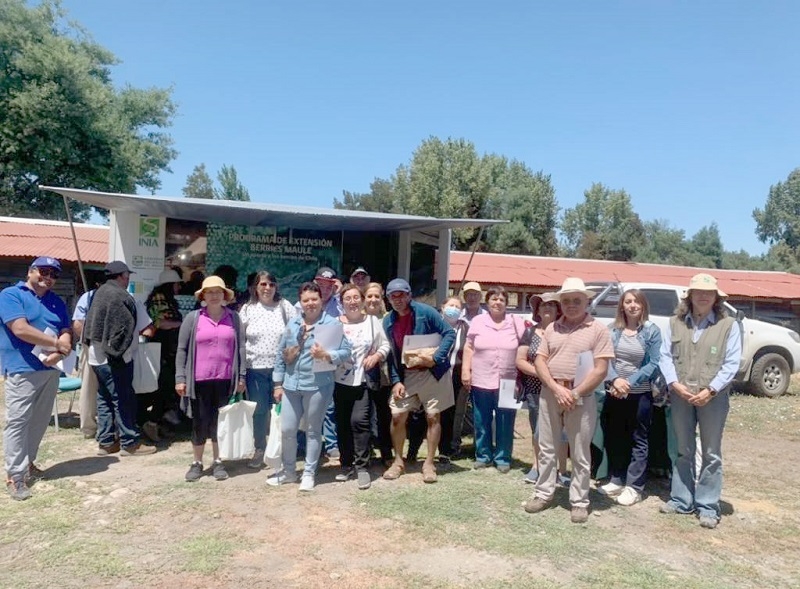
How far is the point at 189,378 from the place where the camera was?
4.91 metres

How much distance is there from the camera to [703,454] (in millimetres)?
4406

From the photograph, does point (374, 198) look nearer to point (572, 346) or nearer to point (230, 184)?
point (230, 184)

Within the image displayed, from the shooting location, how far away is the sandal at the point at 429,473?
5.03 metres

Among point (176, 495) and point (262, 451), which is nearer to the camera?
point (176, 495)

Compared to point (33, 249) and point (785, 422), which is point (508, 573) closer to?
point (785, 422)

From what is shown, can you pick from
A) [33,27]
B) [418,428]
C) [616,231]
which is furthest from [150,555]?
[616,231]

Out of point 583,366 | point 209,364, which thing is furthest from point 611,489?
point 209,364

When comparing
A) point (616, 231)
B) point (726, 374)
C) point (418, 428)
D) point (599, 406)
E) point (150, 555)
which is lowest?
point (150, 555)

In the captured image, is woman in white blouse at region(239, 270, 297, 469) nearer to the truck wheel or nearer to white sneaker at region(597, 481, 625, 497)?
white sneaker at region(597, 481, 625, 497)

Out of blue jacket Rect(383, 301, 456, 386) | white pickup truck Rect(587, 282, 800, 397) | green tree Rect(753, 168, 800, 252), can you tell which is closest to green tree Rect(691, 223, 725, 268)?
green tree Rect(753, 168, 800, 252)

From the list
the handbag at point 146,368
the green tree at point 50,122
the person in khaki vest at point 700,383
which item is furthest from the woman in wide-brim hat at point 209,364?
the green tree at point 50,122

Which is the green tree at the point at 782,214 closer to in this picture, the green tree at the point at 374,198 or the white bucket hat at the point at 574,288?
the green tree at the point at 374,198

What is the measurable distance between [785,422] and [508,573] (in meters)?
6.86

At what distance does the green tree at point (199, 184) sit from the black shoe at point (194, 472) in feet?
187
